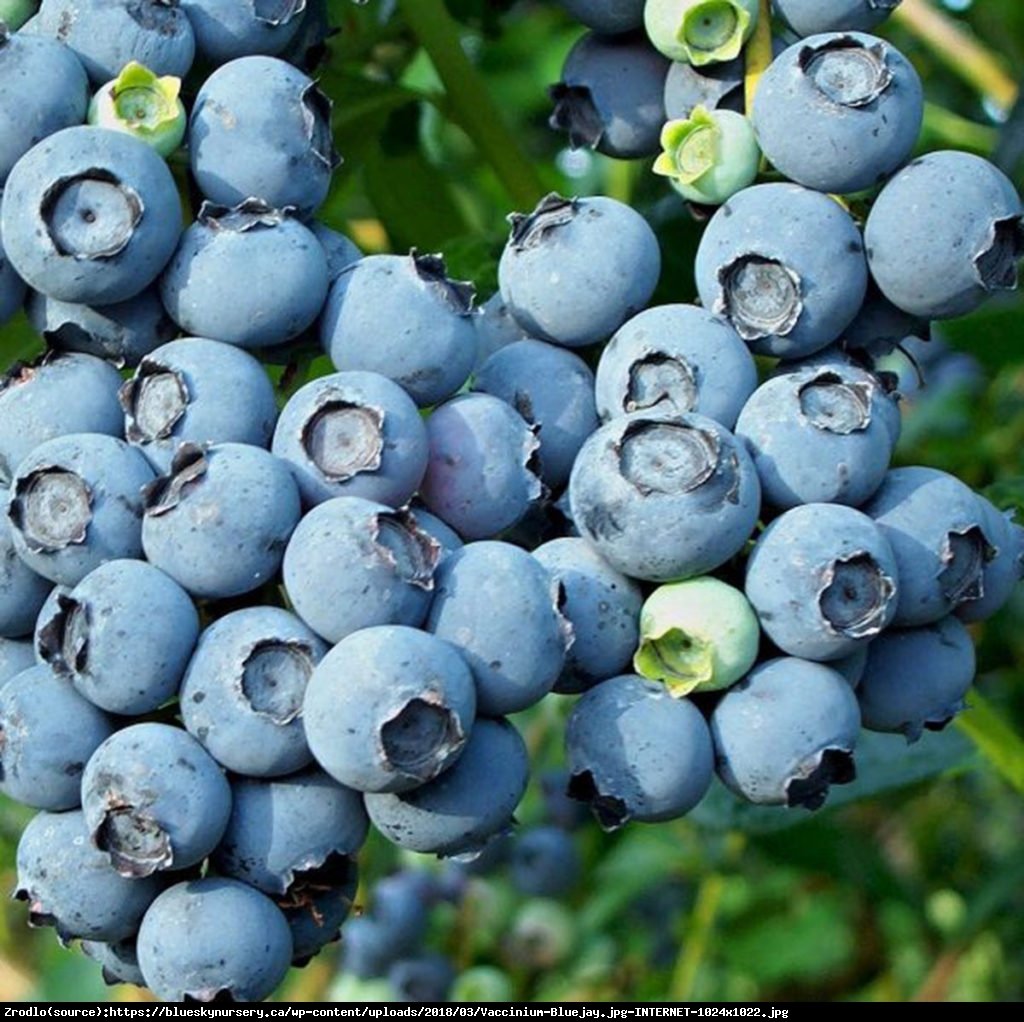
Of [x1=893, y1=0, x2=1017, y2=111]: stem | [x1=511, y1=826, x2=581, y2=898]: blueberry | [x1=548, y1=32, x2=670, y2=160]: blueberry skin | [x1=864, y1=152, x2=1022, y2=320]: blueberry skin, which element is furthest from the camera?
[x1=511, y1=826, x2=581, y2=898]: blueberry

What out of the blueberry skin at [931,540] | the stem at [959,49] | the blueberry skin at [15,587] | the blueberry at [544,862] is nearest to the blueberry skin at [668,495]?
the blueberry skin at [931,540]

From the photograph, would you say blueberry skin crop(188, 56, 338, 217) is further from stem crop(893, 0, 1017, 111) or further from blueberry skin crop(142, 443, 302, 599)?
stem crop(893, 0, 1017, 111)

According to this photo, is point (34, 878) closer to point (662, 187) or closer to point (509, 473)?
point (509, 473)

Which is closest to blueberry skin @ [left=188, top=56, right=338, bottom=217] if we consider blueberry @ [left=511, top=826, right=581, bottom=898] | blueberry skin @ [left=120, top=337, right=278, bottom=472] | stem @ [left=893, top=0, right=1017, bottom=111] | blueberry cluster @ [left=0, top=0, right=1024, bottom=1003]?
blueberry cluster @ [left=0, top=0, right=1024, bottom=1003]

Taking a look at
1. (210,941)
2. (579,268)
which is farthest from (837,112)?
(210,941)

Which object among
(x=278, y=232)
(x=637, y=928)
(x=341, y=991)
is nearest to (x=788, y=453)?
(x=278, y=232)

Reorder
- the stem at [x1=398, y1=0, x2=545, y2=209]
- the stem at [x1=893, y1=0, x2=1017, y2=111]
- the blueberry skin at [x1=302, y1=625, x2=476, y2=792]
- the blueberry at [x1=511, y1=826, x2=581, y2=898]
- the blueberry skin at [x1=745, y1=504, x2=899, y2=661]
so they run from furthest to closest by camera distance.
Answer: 1. the blueberry at [x1=511, y1=826, x2=581, y2=898]
2. the stem at [x1=893, y1=0, x2=1017, y2=111]
3. the stem at [x1=398, y1=0, x2=545, y2=209]
4. the blueberry skin at [x1=745, y1=504, x2=899, y2=661]
5. the blueberry skin at [x1=302, y1=625, x2=476, y2=792]
